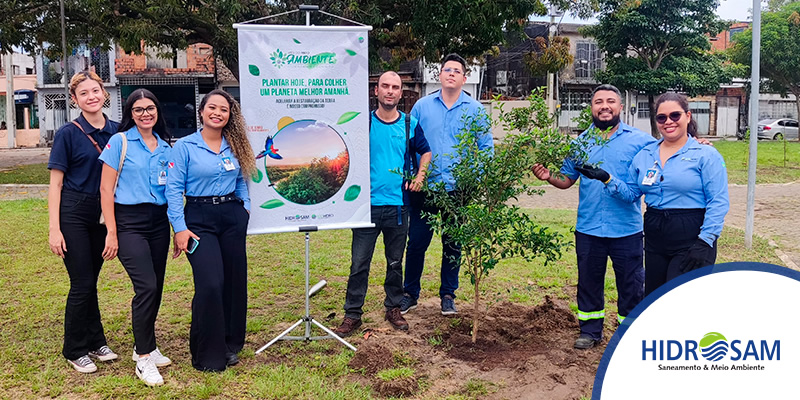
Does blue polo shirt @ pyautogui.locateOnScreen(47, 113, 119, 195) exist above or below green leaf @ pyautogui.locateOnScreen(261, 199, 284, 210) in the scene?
above

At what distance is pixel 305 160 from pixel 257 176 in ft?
1.20

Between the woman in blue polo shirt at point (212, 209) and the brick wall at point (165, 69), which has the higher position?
the brick wall at point (165, 69)

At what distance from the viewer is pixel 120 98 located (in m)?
33.3

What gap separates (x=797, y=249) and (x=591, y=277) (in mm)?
5378

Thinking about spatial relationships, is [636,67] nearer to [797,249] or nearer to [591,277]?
[797,249]

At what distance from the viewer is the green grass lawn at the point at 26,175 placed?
656 inches

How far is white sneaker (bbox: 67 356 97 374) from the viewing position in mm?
4414

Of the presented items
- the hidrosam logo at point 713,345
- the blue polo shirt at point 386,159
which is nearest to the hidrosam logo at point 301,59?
the blue polo shirt at point 386,159

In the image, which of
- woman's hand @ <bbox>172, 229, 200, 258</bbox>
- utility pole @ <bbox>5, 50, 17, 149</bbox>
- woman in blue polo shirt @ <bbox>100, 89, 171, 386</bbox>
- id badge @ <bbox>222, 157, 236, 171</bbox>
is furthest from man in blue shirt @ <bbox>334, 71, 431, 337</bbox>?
utility pole @ <bbox>5, 50, 17, 149</bbox>

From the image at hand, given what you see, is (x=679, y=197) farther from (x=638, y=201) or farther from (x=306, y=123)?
(x=306, y=123)

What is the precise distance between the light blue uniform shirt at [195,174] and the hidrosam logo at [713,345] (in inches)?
121

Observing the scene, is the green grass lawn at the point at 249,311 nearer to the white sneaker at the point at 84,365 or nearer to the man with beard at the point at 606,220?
the white sneaker at the point at 84,365

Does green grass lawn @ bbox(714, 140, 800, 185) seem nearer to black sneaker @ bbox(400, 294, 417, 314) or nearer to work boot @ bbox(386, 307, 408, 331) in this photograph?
black sneaker @ bbox(400, 294, 417, 314)

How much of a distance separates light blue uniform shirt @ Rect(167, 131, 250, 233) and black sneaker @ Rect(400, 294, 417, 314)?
1923 millimetres
